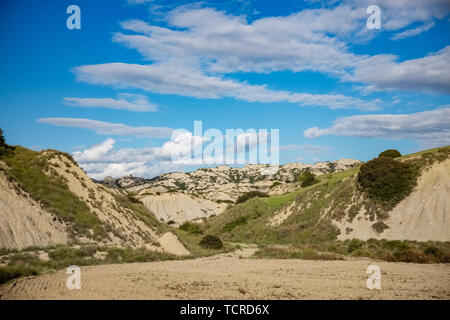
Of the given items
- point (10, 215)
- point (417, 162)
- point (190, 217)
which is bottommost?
point (190, 217)

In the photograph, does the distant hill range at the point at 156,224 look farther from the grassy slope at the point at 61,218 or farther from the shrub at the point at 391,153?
the shrub at the point at 391,153

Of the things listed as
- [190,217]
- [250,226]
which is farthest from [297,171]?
[250,226]

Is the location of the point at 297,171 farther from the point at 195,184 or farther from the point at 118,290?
the point at 118,290

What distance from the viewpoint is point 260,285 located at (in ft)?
45.4

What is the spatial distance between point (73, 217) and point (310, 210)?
28.3m

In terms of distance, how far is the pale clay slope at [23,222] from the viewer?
20.2 meters

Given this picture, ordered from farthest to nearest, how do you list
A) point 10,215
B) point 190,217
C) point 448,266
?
1. point 190,217
2. point 10,215
3. point 448,266

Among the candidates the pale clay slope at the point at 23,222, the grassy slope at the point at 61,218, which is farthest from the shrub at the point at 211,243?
the pale clay slope at the point at 23,222

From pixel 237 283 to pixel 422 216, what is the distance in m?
25.1

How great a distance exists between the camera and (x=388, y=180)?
36188 millimetres

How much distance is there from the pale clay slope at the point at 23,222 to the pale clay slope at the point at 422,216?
27.1m
